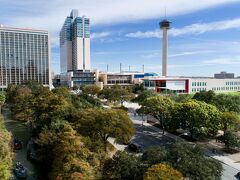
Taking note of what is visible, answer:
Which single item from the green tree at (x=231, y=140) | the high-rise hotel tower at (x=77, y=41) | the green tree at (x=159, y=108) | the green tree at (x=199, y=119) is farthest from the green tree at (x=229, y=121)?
the high-rise hotel tower at (x=77, y=41)

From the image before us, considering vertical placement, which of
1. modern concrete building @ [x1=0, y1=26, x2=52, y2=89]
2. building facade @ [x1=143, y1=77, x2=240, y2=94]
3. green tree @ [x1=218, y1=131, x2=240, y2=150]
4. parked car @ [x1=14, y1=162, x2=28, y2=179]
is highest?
modern concrete building @ [x1=0, y1=26, x2=52, y2=89]

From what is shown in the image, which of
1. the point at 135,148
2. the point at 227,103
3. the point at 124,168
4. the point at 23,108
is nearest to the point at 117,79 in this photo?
the point at 23,108

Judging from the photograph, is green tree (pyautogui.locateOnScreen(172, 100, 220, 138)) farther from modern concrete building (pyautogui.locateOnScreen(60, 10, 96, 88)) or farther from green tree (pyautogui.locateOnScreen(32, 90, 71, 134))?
modern concrete building (pyautogui.locateOnScreen(60, 10, 96, 88))

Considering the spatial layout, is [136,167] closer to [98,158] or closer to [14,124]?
[98,158]

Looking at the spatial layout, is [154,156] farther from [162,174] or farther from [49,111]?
[49,111]

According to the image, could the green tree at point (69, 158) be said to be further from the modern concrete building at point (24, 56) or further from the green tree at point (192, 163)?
the modern concrete building at point (24, 56)

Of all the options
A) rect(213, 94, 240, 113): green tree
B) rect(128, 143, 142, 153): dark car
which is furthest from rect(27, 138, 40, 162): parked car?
rect(213, 94, 240, 113): green tree
